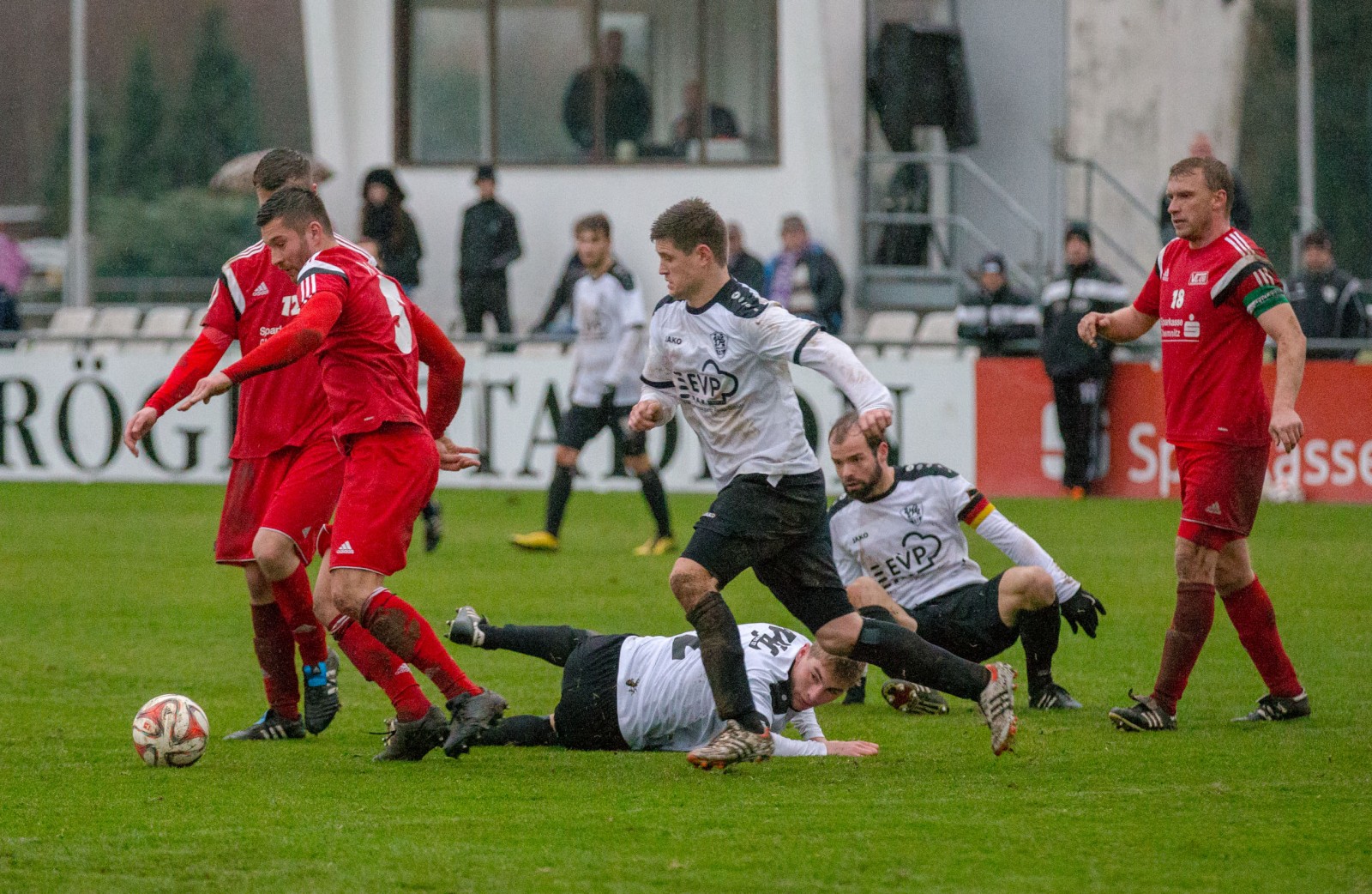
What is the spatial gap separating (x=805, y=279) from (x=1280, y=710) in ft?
37.4

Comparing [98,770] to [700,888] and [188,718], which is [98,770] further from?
[700,888]

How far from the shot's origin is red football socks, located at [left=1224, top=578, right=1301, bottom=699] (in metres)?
7.52

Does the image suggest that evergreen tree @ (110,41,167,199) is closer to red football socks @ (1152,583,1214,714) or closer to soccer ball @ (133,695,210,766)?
soccer ball @ (133,695,210,766)

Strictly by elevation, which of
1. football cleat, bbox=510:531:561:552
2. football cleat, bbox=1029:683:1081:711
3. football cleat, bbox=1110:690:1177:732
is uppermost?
football cleat, bbox=1110:690:1177:732

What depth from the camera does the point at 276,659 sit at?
739 centimetres

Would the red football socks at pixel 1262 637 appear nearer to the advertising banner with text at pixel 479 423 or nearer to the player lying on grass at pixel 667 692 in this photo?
the player lying on grass at pixel 667 692

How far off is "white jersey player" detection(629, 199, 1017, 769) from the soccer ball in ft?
5.71

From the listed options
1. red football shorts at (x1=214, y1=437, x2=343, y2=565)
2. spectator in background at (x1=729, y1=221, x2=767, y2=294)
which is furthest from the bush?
red football shorts at (x1=214, y1=437, x2=343, y2=565)

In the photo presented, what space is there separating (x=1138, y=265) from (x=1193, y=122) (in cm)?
241

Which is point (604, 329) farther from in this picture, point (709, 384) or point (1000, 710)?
point (1000, 710)

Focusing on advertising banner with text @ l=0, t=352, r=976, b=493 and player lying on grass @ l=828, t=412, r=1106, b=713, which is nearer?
player lying on grass @ l=828, t=412, r=1106, b=713

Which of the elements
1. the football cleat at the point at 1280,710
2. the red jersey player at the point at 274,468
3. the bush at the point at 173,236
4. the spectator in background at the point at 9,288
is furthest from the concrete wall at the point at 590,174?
the bush at the point at 173,236

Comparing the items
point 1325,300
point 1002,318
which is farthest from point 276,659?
point 1325,300

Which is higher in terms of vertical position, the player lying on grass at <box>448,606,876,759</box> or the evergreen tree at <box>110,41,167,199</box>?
the evergreen tree at <box>110,41,167,199</box>
